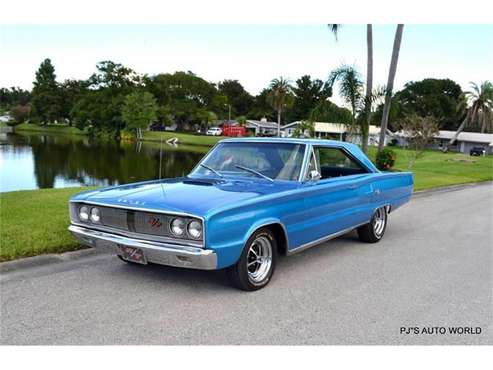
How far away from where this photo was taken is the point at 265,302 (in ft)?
14.8

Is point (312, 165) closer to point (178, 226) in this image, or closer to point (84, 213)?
point (178, 226)

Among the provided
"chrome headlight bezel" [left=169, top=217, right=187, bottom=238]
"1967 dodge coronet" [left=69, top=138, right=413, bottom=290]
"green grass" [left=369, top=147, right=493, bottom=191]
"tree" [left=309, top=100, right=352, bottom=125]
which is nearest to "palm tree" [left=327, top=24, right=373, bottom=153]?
"tree" [left=309, top=100, right=352, bottom=125]

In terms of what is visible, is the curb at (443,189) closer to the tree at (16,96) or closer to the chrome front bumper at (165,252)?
the chrome front bumper at (165,252)

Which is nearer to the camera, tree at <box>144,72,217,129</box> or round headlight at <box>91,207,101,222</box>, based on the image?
round headlight at <box>91,207,101,222</box>

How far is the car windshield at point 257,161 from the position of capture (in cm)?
567

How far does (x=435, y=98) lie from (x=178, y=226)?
99442mm

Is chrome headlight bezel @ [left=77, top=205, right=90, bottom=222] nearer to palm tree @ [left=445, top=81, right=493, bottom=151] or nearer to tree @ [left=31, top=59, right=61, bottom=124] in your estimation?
palm tree @ [left=445, top=81, right=493, bottom=151]

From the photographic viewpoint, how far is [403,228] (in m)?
8.55

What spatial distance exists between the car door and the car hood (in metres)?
0.39

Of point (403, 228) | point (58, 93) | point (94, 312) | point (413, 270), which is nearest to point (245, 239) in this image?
point (94, 312)

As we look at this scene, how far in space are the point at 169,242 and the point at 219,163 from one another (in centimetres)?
191

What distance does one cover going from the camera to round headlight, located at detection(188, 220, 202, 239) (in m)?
4.21

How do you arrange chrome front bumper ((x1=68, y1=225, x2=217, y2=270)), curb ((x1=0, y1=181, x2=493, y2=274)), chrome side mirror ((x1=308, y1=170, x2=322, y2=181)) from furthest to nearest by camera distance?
1. chrome side mirror ((x1=308, y1=170, x2=322, y2=181))
2. curb ((x1=0, y1=181, x2=493, y2=274))
3. chrome front bumper ((x1=68, y1=225, x2=217, y2=270))

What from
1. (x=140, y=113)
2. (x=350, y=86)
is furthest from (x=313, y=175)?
(x=140, y=113)
